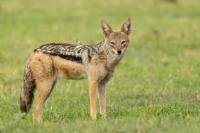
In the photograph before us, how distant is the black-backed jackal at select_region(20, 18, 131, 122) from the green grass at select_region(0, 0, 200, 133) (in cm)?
33

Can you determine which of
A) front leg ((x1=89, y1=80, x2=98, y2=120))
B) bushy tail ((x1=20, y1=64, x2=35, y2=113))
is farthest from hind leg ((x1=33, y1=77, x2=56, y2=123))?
front leg ((x1=89, y1=80, x2=98, y2=120))

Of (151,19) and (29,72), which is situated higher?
(151,19)

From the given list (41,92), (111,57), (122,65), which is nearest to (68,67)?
(41,92)

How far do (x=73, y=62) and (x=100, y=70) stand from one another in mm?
442

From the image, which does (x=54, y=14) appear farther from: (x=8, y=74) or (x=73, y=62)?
(x=73, y=62)

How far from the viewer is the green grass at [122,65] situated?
11.5m

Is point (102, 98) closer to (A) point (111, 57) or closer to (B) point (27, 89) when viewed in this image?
(A) point (111, 57)

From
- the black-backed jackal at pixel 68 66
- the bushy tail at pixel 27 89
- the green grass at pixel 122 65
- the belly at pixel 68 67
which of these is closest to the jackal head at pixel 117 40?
the black-backed jackal at pixel 68 66

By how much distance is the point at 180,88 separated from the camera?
15977mm

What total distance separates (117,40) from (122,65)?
6.84m

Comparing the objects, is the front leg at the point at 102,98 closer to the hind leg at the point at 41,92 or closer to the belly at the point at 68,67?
the belly at the point at 68,67

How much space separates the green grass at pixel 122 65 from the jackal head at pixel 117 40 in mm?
1022

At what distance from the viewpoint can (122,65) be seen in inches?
762

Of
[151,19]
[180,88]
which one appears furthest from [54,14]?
[180,88]
